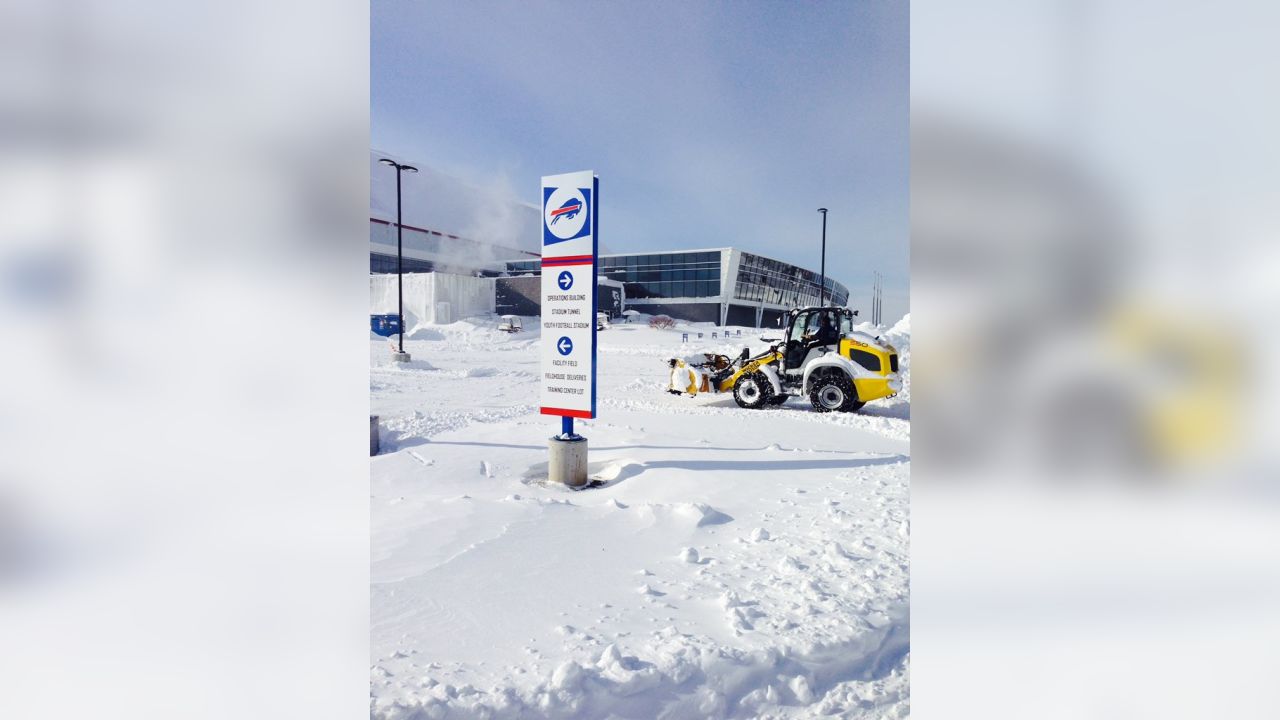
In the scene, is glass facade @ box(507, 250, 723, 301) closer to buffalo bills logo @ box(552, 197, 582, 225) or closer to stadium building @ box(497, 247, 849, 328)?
stadium building @ box(497, 247, 849, 328)

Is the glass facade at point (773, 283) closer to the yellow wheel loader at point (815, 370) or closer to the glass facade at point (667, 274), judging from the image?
the glass facade at point (667, 274)

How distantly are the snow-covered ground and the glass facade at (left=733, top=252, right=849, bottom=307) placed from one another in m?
31.6

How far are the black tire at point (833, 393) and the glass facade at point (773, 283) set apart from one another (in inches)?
1080

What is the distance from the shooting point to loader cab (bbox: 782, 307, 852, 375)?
27.8 ft

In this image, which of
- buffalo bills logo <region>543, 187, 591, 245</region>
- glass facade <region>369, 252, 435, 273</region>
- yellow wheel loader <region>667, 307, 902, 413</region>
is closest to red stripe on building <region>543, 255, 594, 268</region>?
buffalo bills logo <region>543, 187, 591, 245</region>

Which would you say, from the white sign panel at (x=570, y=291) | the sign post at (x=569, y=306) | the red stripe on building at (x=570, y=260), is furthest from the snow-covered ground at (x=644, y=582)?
the red stripe on building at (x=570, y=260)

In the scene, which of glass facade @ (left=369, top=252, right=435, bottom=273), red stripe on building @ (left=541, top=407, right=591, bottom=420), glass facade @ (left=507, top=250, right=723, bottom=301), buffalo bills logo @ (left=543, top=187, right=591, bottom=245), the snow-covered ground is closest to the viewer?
the snow-covered ground

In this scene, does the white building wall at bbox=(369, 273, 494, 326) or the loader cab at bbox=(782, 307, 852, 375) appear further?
the white building wall at bbox=(369, 273, 494, 326)

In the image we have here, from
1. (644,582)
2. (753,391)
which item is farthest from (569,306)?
(753,391)

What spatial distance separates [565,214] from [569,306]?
2.36 feet

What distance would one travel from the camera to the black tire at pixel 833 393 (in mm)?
8234

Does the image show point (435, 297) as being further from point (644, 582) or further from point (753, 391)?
point (644, 582)
